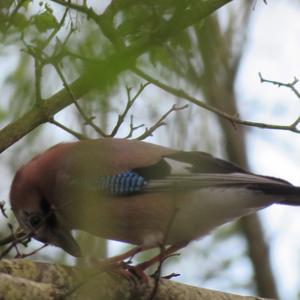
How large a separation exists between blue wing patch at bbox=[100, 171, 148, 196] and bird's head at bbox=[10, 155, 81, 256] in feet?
1.10

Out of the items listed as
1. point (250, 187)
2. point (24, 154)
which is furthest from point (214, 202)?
point (24, 154)

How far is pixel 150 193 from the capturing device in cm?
579

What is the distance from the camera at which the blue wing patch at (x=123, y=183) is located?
566 cm

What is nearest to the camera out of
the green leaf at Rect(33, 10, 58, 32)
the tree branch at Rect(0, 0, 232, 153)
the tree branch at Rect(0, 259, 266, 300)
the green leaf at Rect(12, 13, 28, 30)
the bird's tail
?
the tree branch at Rect(0, 0, 232, 153)

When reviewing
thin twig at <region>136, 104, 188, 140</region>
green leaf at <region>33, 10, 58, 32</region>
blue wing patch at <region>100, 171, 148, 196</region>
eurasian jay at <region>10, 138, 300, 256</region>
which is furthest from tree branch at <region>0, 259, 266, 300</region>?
green leaf at <region>33, 10, 58, 32</region>

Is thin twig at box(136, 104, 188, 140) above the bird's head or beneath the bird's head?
above

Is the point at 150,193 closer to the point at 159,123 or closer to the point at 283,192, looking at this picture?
the point at 159,123

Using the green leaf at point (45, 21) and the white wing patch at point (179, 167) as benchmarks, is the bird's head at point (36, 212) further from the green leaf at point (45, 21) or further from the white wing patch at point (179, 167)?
the green leaf at point (45, 21)

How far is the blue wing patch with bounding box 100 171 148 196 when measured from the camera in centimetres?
566

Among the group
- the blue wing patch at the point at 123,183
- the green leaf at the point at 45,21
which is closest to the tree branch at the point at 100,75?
the green leaf at the point at 45,21

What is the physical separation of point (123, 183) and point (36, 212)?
61cm

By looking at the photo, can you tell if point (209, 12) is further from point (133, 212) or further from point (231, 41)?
point (231, 41)

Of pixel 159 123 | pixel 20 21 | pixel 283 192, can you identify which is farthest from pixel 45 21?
pixel 283 192

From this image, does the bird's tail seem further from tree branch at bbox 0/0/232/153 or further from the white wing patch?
tree branch at bbox 0/0/232/153
